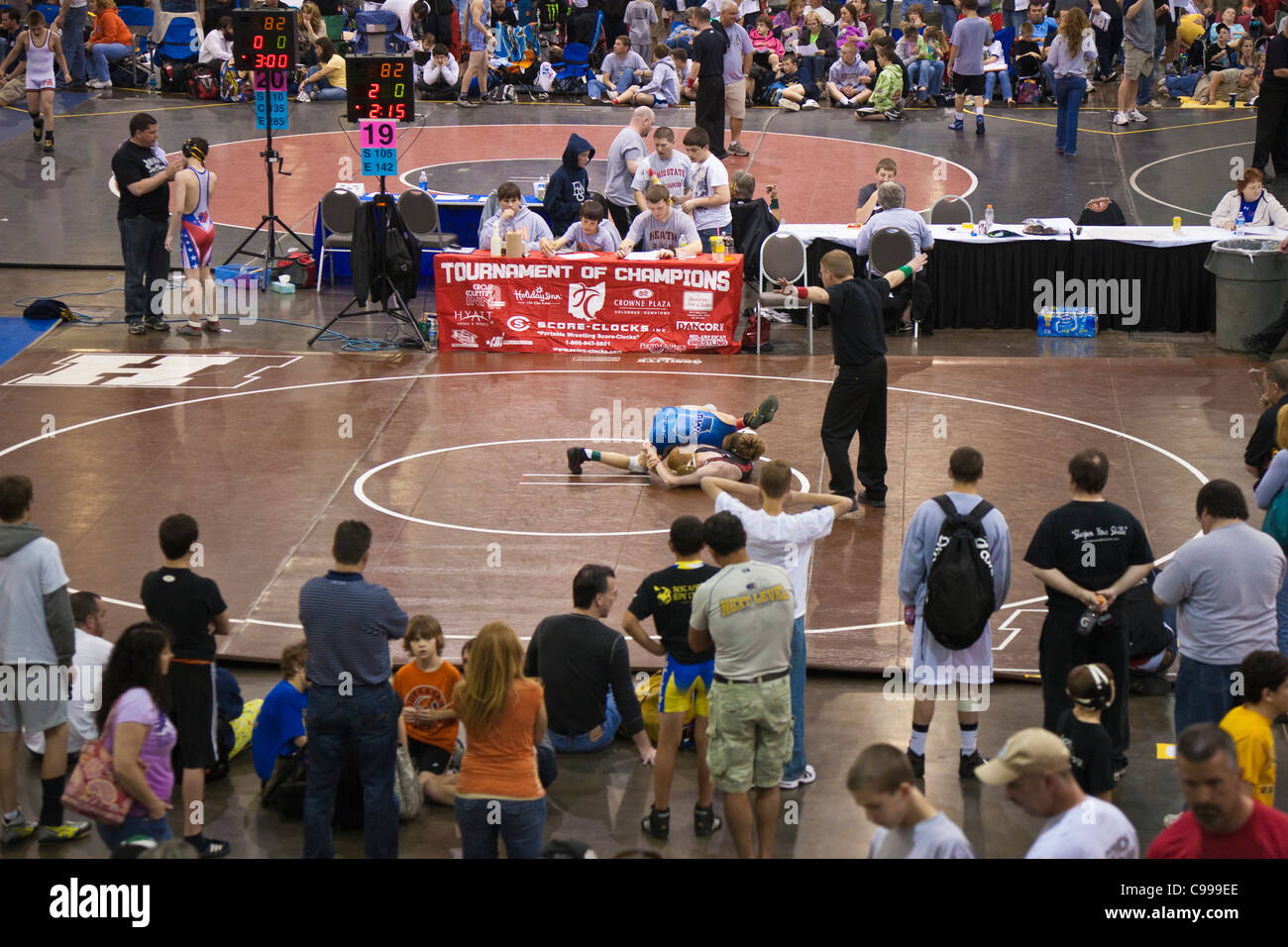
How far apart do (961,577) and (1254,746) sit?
5.58 feet

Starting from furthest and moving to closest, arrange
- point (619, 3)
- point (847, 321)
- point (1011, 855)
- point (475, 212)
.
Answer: point (619, 3), point (475, 212), point (847, 321), point (1011, 855)

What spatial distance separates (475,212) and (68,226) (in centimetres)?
547

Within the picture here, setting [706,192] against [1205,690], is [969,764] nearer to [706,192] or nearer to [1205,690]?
[1205,690]

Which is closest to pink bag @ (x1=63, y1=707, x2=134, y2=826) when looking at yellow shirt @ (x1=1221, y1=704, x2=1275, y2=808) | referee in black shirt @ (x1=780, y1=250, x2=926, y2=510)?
yellow shirt @ (x1=1221, y1=704, x2=1275, y2=808)

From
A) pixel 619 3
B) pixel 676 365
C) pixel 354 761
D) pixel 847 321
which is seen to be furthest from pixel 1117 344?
pixel 619 3

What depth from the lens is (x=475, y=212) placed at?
18469mm

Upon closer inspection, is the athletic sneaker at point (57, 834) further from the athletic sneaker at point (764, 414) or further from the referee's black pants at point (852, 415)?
the athletic sneaker at point (764, 414)

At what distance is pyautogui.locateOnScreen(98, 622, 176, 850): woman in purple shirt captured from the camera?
Answer: 6.48 meters

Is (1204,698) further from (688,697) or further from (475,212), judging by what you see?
(475,212)

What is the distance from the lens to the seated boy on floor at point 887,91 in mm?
25281

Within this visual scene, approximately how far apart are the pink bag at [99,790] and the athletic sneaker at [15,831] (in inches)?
44.9

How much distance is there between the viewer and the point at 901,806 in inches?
198

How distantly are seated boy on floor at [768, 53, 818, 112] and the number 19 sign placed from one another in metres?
11.2

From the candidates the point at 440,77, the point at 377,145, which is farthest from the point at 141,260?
the point at 440,77
